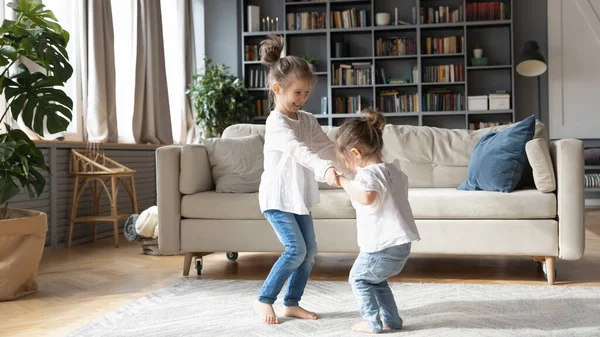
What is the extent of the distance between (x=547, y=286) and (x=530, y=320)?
69 cm

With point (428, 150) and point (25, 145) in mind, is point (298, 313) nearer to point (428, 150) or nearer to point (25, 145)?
point (25, 145)

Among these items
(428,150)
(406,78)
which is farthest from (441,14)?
(428,150)

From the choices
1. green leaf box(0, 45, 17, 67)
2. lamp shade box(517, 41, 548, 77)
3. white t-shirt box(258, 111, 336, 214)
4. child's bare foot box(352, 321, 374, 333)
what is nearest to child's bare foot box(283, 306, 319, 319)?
child's bare foot box(352, 321, 374, 333)

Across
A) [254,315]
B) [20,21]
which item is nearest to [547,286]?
[254,315]

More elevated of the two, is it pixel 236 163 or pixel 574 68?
pixel 574 68

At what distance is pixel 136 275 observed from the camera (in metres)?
3.40

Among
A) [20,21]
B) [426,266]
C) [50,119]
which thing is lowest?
[426,266]

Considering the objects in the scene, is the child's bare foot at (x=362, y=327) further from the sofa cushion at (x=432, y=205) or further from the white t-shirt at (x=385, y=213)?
the sofa cushion at (x=432, y=205)

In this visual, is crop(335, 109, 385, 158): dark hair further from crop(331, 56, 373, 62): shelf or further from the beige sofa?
crop(331, 56, 373, 62): shelf

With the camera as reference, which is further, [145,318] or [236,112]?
[236,112]

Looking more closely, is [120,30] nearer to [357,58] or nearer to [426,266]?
[357,58]

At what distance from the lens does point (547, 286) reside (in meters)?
2.95

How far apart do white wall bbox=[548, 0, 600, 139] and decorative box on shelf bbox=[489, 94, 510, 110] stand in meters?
0.59

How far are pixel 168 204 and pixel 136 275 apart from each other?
423mm
